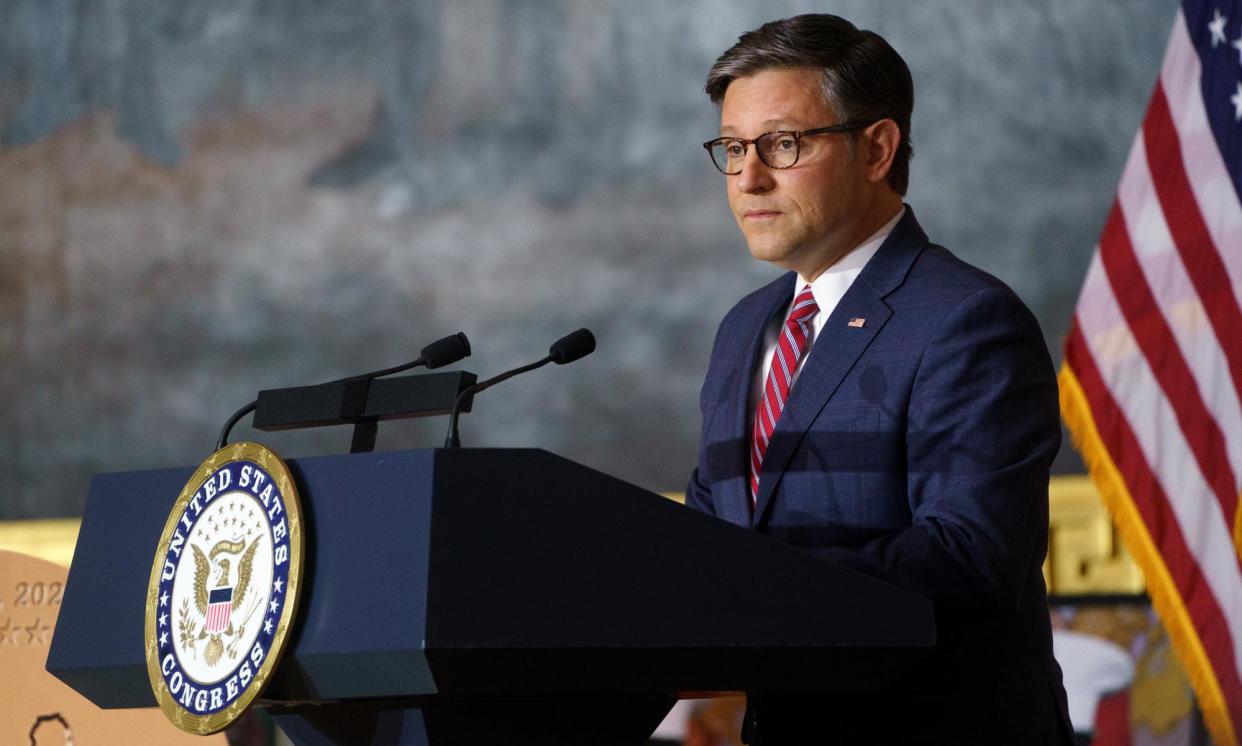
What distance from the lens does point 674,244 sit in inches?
183

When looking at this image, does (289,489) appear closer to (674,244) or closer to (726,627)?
(726,627)

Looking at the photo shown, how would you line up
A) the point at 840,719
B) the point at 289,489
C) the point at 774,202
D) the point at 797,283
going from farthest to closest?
the point at 797,283 < the point at 774,202 < the point at 840,719 < the point at 289,489

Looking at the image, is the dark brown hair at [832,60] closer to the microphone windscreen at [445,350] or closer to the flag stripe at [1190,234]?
the microphone windscreen at [445,350]

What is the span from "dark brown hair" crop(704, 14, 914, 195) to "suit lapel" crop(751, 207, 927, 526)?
0.85ft

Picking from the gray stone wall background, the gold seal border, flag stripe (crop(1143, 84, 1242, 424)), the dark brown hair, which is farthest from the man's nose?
the gray stone wall background

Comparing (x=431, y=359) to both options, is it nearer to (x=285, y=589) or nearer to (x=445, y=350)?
(x=445, y=350)

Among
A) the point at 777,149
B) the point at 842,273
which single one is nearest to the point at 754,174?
the point at 777,149

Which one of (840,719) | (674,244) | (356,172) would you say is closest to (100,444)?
(356,172)

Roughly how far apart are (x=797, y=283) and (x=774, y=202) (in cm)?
21

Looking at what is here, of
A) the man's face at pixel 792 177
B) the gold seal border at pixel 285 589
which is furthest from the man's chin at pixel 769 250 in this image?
the gold seal border at pixel 285 589

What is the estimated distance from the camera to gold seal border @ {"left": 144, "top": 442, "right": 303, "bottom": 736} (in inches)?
52.9

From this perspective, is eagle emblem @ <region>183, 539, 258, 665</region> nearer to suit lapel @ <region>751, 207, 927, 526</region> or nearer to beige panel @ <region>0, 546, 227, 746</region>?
suit lapel @ <region>751, 207, 927, 526</region>

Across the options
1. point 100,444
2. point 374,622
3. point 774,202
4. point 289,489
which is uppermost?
point 774,202

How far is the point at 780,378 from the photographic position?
2133mm
